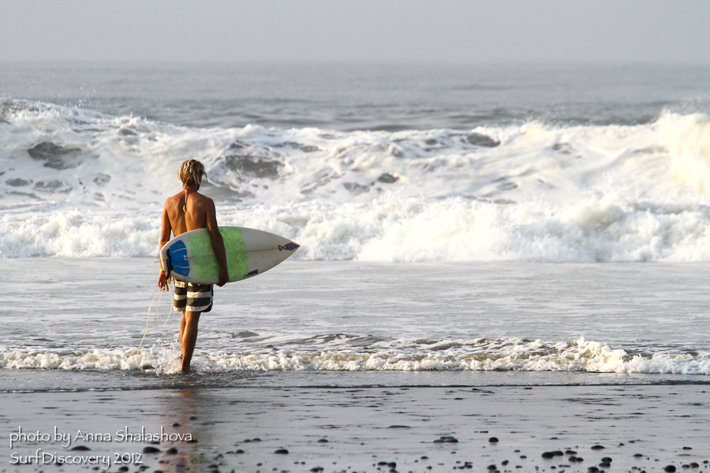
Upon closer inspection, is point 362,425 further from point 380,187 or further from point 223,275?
point 380,187

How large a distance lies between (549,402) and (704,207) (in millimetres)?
9587

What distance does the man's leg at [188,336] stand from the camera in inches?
186

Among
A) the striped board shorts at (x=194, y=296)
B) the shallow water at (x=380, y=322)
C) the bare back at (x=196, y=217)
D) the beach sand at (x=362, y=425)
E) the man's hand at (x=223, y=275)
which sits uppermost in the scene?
the bare back at (x=196, y=217)

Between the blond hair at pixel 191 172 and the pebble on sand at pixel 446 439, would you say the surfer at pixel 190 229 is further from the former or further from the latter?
the pebble on sand at pixel 446 439

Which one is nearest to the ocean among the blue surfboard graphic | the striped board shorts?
the striped board shorts

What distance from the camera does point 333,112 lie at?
27.4 meters

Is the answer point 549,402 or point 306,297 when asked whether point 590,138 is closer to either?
point 306,297

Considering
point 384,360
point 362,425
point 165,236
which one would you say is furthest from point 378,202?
point 362,425

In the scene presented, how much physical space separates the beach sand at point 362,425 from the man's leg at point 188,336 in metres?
0.25

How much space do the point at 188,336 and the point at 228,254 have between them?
64 centimetres

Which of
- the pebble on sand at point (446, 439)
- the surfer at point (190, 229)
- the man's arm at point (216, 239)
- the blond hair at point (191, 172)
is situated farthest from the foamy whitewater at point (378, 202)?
the pebble on sand at point (446, 439)

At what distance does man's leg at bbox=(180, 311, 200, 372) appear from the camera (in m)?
4.71

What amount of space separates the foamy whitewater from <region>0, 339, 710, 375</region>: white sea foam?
15 millimetres

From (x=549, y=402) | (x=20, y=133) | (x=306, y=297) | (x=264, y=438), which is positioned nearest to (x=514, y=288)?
(x=306, y=297)
